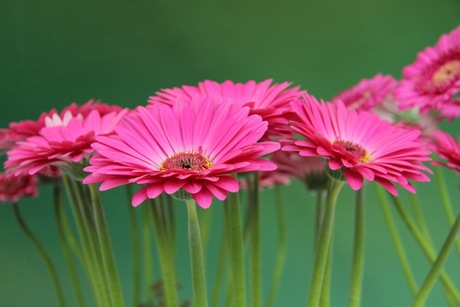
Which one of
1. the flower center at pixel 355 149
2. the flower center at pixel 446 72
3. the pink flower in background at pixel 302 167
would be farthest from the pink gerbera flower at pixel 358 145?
the flower center at pixel 446 72

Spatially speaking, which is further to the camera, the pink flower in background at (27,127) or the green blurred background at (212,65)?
the green blurred background at (212,65)

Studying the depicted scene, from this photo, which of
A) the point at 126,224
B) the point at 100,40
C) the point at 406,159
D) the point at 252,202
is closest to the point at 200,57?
the point at 100,40

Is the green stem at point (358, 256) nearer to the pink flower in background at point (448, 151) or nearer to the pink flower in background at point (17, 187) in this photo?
the pink flower in background at point (448, 151)

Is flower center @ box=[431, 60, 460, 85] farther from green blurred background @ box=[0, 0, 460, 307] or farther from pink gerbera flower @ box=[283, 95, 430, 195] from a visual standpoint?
green blurred background @ box=[0, 0, 460, 307]

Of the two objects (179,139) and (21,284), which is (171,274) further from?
(21,284)

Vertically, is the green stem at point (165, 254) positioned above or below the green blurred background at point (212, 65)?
below
